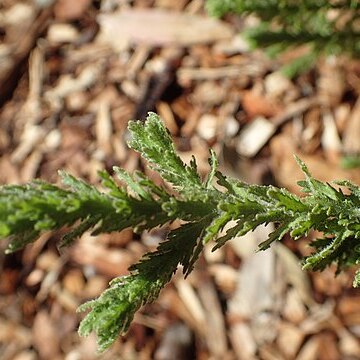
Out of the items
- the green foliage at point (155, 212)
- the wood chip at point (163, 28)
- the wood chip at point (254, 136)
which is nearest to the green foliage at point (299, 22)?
the green foliage at point (155, 212)

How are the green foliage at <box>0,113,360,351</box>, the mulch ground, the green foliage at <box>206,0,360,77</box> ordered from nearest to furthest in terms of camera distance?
1. the green foliage at <box>0,113,360,351</box>
2. the green foliage at <box>206,0,360,77</box>
3. the mulch ground

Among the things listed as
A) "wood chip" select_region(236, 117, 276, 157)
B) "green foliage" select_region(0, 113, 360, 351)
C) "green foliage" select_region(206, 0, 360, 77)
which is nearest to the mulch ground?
"wood chip" select_region(236, 117, 276, 157)

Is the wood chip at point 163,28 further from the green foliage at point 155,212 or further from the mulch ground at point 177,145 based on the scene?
the green foliage at point 155,212

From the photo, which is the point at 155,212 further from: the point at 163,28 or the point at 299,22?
the point at 163,28

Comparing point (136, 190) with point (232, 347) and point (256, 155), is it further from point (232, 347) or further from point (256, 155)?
point (256, 155)

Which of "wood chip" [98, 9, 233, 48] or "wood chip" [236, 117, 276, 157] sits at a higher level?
"wood chip" [98, 9, 233, 48]

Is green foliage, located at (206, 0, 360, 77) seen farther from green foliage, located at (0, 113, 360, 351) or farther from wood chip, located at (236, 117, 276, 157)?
wood chip, located at (236, 117, 276, 157)
